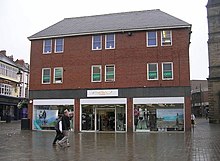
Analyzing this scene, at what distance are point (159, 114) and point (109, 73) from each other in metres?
5.75

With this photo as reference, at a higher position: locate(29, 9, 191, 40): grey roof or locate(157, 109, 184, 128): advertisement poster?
locate(29, 9, 191, 40): grey roof

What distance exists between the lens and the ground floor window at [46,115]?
29.6 metres

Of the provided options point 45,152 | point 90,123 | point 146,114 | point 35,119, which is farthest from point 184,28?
point 45,152

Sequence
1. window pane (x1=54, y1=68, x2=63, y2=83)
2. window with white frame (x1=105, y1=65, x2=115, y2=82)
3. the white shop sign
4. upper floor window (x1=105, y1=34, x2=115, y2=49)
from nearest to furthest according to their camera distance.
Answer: the white shop sign → window with white frame (x1=105, y1=65, x2=115, y2=82) → upper floor window (x1=105, y1=34, x2=115, y2=49) → window pane (x1=54, y1=68, x2=63, y2=83)

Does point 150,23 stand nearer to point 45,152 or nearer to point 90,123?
point 90,123

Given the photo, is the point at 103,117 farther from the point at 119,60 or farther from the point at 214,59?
the point at 214,59

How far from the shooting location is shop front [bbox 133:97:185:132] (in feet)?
86.7

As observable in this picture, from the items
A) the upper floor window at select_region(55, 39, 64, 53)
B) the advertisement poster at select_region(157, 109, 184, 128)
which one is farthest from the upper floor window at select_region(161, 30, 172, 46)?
the upper floor window at select_region(55, 39, 64, 53)

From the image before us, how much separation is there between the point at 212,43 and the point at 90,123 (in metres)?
27.3

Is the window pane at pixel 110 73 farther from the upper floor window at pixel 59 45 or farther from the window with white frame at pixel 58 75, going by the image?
the upper floor window at pixel 59 45

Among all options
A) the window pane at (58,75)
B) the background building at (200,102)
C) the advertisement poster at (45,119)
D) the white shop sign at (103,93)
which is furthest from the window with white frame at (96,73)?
the background building at (200,102)

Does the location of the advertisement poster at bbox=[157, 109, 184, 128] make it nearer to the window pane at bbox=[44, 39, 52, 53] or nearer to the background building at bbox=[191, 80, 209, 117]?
the window pane at bbox=[44, 39, 52, 53]

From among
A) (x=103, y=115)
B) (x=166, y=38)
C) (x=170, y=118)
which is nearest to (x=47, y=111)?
(x=103, y=115)

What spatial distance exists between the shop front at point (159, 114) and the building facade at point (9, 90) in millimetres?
27641
